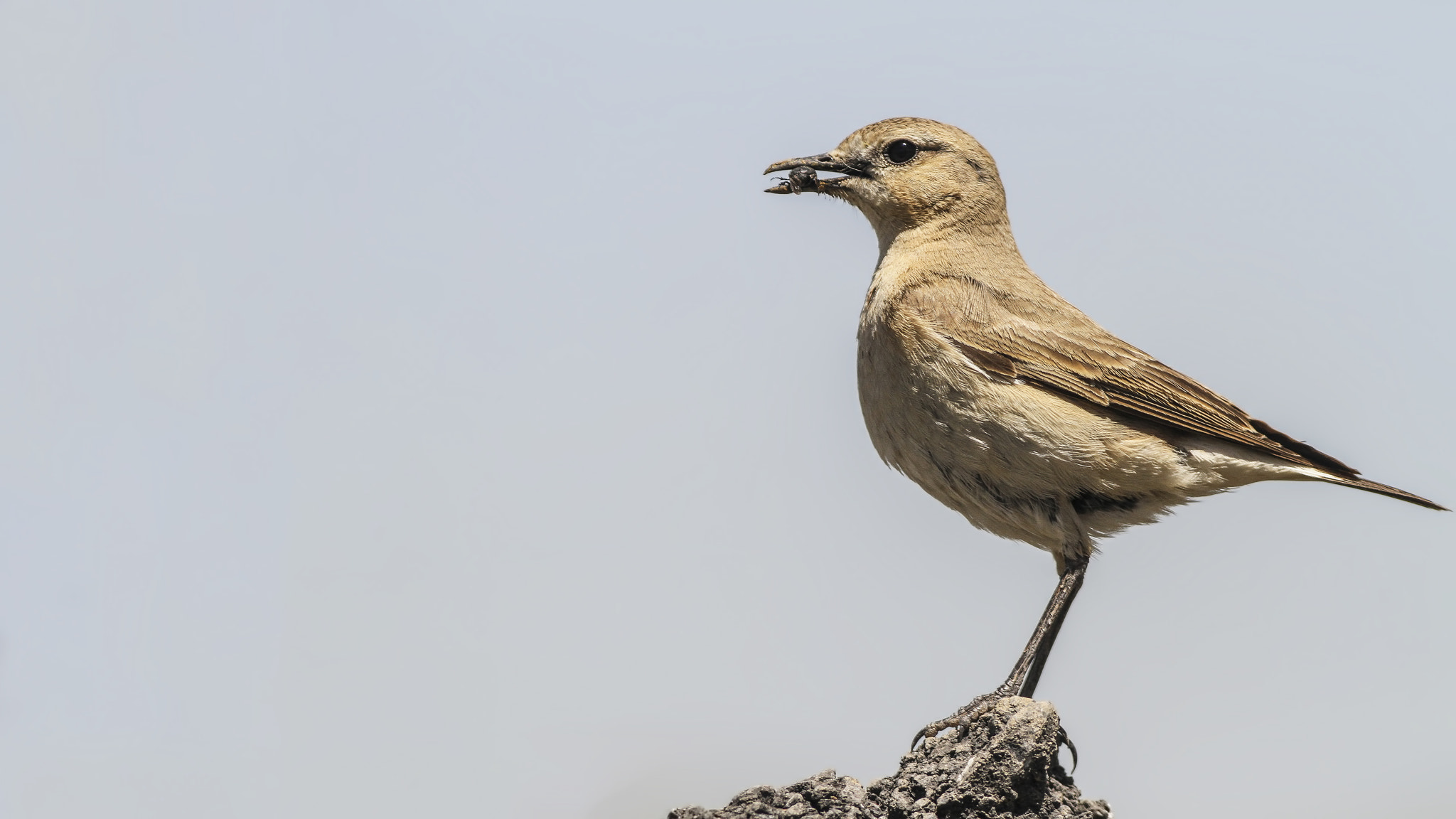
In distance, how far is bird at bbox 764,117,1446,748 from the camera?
8000 mm

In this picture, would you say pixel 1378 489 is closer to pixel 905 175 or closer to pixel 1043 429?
pixel 1043 429

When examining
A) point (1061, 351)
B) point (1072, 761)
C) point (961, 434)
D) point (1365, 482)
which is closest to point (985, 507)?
point (961, 434)

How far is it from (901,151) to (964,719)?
421cm

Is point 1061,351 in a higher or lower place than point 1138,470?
higher

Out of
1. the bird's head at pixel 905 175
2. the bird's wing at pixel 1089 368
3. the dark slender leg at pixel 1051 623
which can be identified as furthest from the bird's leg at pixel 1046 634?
the bird's head at pixel 905 175

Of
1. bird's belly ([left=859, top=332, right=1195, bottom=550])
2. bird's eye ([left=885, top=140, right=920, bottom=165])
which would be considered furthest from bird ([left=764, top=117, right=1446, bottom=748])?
bird's eye ([left=885, top=140, right=920, bottom=165])

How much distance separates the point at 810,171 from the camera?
956cm

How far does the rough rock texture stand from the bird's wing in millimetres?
2322

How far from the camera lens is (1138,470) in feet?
26.4

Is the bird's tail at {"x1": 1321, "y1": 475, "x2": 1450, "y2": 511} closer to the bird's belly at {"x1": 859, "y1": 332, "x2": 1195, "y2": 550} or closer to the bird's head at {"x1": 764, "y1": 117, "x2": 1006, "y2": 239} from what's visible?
the bird's belly at {"x1": 859, "y1": 332, "x2": 1195, "y2": 550}

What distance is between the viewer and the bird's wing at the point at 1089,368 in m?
8.18

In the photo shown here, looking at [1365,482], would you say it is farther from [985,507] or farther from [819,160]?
[819,160]

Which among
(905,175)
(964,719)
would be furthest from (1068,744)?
(905,175)

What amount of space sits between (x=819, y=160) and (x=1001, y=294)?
1650 millimetres
